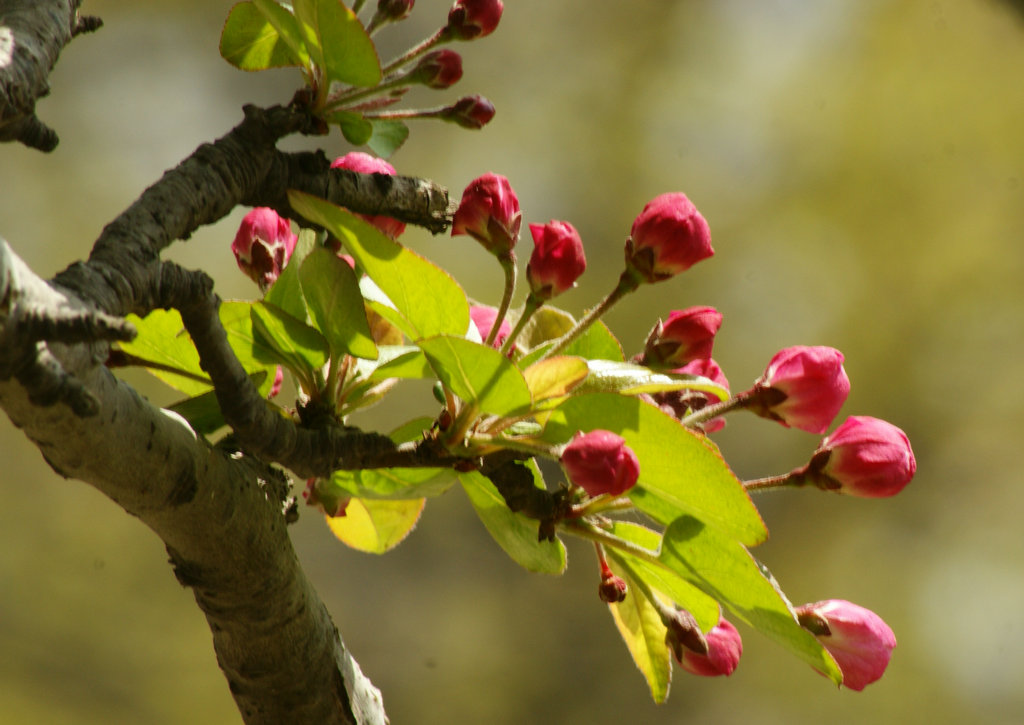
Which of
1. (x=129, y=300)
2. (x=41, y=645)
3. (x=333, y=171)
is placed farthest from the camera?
(x=41, y=645)

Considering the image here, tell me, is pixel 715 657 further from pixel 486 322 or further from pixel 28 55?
pixel 28 55

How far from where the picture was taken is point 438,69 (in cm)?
59

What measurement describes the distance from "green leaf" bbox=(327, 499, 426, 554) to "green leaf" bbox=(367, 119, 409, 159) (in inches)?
9.8

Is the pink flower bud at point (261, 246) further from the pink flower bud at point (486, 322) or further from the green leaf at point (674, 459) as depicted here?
the green leaf at point (674, 459)

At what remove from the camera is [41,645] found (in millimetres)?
1984

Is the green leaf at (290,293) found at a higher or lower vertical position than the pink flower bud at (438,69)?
lower

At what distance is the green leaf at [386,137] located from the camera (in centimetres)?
63

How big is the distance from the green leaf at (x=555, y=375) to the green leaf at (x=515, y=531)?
11 cm

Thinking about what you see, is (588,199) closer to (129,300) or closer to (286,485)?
(286,485)

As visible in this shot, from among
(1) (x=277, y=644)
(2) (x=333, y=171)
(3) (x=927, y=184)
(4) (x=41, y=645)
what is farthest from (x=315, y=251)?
(3) (x=927, y=184)

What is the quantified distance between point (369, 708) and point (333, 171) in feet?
1.14

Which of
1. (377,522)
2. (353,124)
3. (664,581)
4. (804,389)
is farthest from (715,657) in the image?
(353,124)

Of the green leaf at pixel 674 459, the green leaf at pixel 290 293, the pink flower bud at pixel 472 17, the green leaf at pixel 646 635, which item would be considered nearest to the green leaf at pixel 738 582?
the green leaf at pixel 674 459

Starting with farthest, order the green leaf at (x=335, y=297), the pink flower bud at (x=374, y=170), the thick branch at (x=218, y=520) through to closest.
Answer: the pink flower bud at (x=374, y=170), the green leaf at (x=335, y=297), the thick branch at (x=218, y=520)
